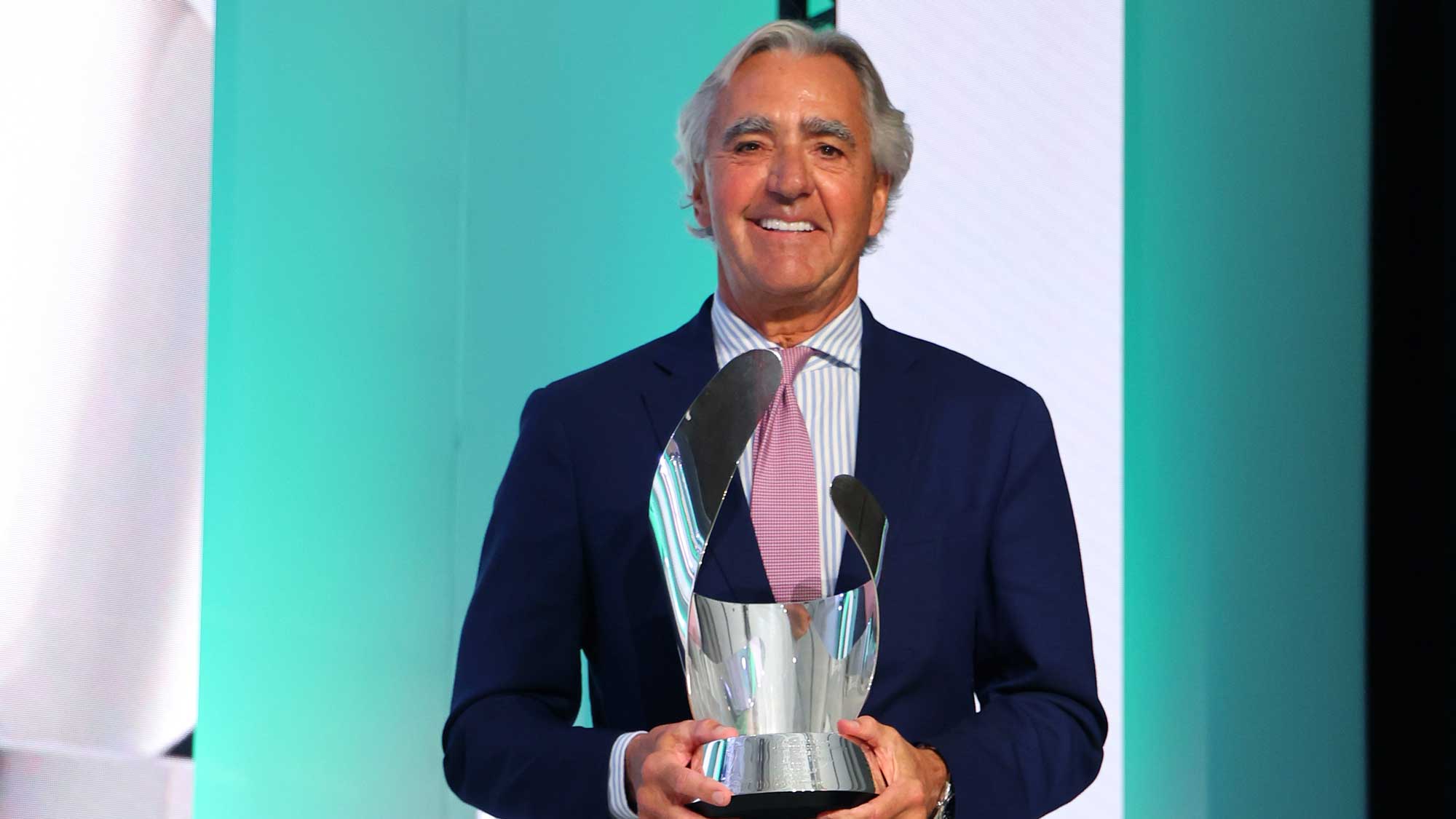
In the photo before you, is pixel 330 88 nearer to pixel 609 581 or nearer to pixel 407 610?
pixel 407 610

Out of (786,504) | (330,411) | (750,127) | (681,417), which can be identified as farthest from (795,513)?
Result: (330,411)

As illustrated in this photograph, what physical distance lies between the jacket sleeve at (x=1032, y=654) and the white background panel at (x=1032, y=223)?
24.3 inches

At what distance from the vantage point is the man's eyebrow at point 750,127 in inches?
53.9

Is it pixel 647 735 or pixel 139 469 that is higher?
pixel 139 469

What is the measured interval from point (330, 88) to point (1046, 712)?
152cm

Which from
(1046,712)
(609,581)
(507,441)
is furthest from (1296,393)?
(507,441)

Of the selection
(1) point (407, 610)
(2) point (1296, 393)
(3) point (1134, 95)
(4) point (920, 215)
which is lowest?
(1) point (407, 610)

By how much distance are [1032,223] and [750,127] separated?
2.55 feet

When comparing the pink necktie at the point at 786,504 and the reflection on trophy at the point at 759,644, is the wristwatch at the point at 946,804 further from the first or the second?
the pink necktie at the point at 786,504

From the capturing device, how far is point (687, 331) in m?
1.43

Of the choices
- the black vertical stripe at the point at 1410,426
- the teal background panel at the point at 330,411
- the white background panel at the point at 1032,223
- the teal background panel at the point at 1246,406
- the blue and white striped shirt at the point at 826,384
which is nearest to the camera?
the blue and white striped shirt at the point at 826,384

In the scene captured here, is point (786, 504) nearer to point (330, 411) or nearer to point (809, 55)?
point (809, 55)

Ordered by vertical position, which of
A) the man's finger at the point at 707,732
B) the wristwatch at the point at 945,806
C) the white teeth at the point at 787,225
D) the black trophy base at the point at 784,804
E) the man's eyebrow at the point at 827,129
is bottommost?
the wristwatch at the point at 945,806

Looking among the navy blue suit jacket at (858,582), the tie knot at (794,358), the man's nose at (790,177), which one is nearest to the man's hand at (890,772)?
the navy blue suit jacket at (858,582)
